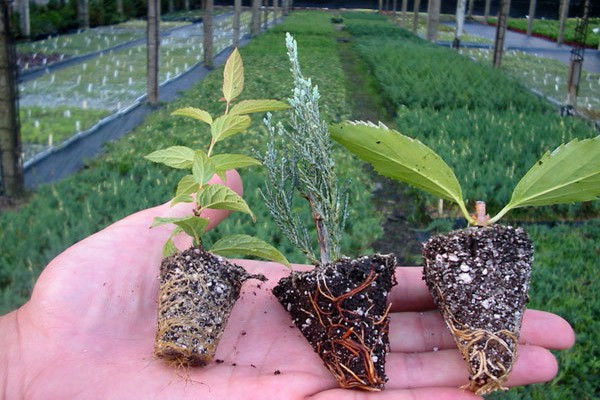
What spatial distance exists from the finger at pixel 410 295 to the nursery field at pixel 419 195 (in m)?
0.84

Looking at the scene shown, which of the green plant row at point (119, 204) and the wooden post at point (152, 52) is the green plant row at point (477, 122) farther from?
the wooden post at point (152, 52)

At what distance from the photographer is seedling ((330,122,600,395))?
1.48 m

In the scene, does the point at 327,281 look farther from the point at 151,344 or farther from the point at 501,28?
the point at 501,28

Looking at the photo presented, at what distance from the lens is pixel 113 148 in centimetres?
589

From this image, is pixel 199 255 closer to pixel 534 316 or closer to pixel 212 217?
pixel 212 217

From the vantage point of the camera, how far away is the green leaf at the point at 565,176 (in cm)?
152

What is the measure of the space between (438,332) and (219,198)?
2.25 feet

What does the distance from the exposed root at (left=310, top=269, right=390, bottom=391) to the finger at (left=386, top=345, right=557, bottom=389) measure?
0.11 m

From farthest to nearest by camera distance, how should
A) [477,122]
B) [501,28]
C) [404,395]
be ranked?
[501,28] < [477,122] < [404,395]

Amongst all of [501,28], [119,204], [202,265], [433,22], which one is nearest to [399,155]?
[202,265]

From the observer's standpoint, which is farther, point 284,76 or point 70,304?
point 284,76

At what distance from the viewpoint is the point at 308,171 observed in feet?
5.88

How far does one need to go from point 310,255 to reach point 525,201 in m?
0.58

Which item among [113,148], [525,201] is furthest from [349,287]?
[113,148]
